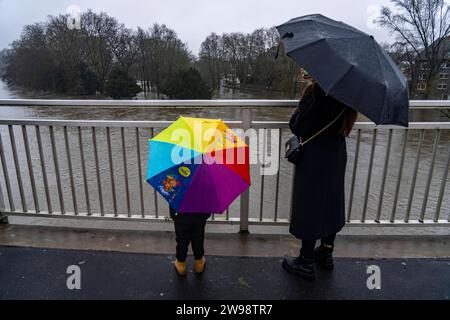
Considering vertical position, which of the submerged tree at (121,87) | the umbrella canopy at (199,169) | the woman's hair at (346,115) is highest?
Answer: the woman's hair at (346,115)

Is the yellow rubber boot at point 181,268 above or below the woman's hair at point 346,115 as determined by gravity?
below

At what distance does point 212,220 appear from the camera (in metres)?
3.26

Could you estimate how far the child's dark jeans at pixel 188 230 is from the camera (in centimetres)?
232

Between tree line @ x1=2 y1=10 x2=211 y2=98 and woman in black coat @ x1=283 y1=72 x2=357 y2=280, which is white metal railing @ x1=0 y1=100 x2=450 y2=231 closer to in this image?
woman in black coat @ x1=283 y1=72 x2=357 y2=280

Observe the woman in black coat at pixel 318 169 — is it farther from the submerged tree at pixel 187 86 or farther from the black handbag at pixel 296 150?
the submerged tree at pixel 187 86

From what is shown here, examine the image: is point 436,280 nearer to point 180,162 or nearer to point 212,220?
point 212,220

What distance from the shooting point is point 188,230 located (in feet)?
7.91

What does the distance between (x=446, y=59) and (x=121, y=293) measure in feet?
164

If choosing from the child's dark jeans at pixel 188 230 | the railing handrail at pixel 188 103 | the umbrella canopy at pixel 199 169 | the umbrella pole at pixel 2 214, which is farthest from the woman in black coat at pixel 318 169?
the umbrella pole at pixel 2 214

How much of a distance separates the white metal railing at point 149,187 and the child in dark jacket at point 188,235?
2.31ft

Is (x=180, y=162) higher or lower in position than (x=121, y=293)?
higher

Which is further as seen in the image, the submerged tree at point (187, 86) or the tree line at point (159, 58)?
the submerged tree at point (187, 86)

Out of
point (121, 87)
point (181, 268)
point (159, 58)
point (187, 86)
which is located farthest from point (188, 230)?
point (159, 58)
